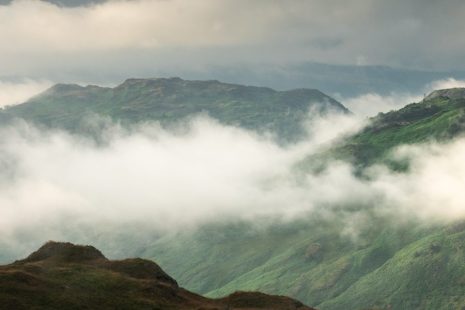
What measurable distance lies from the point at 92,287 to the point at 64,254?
28759mm

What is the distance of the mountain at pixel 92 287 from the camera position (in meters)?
120

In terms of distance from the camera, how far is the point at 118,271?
150000 millimetres

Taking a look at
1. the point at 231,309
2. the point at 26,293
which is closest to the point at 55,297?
the point at 26,293

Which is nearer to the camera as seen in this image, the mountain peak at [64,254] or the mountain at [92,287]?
the mountain at [92,287]

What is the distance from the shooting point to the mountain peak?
6117 inches

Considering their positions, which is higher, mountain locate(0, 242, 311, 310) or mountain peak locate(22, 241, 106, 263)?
mountain peak locate(22, 241, 106, 263)

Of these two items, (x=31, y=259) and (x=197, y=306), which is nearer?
(x=197, y=306)

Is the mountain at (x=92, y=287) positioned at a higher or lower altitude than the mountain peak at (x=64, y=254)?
lower

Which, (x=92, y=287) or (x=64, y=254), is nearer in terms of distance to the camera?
(x=92, y=287)

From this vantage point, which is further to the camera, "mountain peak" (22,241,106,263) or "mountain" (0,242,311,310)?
"mountain peak" (22,241,106,263)

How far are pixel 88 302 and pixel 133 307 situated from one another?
929cm

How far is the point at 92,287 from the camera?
131 meters

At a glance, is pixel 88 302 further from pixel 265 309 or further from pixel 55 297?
pixel 265 309

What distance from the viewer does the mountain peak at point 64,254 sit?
155 metres
